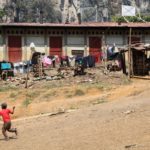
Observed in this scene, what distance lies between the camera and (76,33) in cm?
4322

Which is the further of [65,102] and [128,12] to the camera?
[128,12]

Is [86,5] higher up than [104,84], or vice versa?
[86,5]

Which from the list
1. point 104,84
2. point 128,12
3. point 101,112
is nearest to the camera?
point 101,112

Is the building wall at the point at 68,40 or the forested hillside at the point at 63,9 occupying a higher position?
the forested hillside at the point at 63,9

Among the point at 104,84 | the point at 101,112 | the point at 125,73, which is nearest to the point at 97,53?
the point at 125,73

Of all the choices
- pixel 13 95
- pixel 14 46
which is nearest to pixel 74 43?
pixel 14 46

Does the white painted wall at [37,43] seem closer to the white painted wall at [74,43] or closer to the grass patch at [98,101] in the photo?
the white painted wall at [74,43]

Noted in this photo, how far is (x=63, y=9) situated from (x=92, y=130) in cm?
9423

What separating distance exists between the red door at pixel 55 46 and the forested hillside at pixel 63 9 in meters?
49.4

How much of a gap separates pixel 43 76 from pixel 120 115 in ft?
50.4

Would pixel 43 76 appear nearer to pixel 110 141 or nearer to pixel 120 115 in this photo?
pixel 120 115

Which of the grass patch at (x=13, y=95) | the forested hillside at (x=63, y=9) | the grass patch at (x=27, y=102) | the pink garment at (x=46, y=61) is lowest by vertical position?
the grass patch at (x=27, y=102)

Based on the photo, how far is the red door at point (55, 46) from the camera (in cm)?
4325

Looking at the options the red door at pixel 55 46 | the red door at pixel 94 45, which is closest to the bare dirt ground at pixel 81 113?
the red door at pixel 94 45
